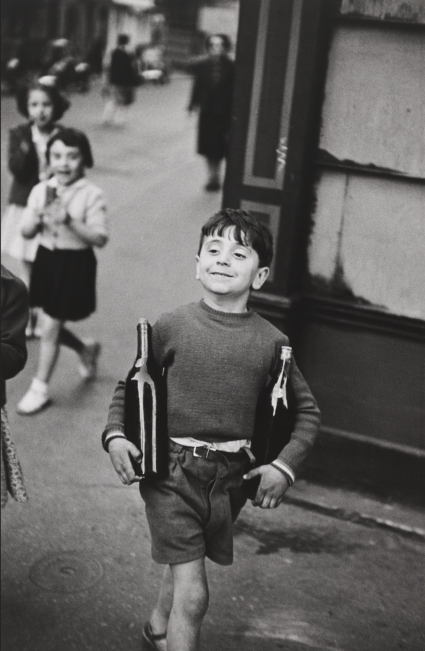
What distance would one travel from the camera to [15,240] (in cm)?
616

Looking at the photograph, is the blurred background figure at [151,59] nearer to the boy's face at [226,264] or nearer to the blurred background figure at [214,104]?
the blurred background figure at [214,104]

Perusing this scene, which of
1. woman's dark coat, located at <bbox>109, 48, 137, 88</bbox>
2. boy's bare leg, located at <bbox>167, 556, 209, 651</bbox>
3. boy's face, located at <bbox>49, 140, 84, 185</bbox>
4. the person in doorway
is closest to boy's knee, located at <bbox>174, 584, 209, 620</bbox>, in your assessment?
boy's bare leg, located at <bbox>167, 556, 209, 651</bbox>

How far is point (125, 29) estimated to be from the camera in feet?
121

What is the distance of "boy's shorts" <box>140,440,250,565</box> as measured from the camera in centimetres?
265

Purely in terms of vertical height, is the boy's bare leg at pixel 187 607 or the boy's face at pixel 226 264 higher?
the boy's face at pixel 226 264

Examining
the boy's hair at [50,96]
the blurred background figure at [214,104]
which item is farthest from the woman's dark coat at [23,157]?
A: the blurred background figure at [214,104]

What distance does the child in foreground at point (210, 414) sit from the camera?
2602mm

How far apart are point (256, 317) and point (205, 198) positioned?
8446 mm

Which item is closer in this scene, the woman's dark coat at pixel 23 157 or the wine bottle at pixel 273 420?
the wine bottle at pixel 273 420

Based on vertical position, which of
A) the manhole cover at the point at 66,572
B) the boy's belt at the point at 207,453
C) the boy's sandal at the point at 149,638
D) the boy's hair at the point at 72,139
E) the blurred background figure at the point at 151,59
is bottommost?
the blurred background figure at the point at 151,59

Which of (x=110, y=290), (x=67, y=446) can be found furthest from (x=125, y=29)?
(x=67, y=446)

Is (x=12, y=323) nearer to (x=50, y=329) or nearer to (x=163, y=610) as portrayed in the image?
(x=163, y=610)

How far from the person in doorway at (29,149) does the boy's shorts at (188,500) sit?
3488 millimetres

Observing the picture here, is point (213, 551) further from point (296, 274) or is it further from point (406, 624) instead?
point (296, 274)
